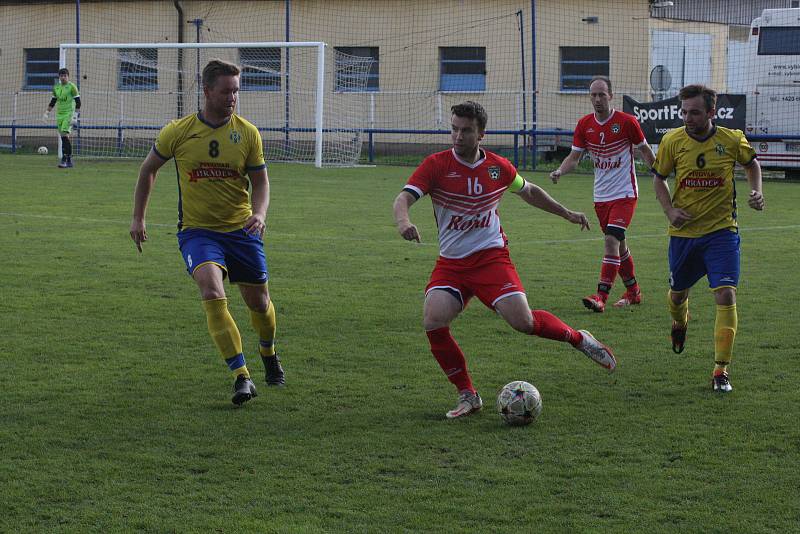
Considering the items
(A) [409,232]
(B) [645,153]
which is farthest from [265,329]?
(B) [645,153]

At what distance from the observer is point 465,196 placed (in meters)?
6.52

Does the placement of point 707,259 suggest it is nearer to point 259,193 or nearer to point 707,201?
point 707,201

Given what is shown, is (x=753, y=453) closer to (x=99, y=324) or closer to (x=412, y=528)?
(x=412, y=528)

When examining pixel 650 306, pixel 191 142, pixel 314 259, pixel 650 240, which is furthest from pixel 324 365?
pixel 650 240

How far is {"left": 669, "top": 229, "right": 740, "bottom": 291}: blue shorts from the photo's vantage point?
23.7 ft

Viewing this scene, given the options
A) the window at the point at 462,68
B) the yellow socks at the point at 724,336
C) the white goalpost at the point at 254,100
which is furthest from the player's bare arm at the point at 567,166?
Result: the window at the point at 462,68

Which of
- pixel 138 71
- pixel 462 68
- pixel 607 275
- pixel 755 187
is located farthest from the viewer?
pixel 462 68

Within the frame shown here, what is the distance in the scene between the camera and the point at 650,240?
48.4ft

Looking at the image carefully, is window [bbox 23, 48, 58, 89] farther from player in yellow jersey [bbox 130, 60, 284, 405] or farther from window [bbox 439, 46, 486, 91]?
player in yellow jersey [bbox 130, 60, 284, 405]

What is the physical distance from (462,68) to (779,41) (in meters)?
9.66

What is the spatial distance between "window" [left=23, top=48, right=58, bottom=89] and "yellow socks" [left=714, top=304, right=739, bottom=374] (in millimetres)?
32752

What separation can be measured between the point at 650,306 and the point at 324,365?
365 centimetres

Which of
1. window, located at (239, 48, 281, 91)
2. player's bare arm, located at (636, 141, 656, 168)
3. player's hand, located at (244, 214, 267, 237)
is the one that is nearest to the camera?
player's hand, located at (244, 214, 267, 237)

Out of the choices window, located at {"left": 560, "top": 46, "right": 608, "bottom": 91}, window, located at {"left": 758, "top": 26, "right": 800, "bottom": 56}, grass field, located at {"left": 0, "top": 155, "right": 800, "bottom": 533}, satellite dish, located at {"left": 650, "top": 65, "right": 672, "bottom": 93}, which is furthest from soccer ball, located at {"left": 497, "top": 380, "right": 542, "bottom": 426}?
window, located at {"left": 560, "top": 46, "right": 608, "bottom": 91}
